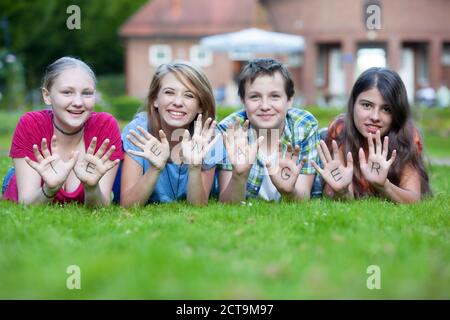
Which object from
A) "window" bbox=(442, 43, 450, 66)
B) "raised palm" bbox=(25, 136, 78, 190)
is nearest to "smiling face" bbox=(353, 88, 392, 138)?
"raised palm" bbox=(25, 136, 78, 190)

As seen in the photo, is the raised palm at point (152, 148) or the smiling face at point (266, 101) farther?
the smiling face at point (266, 101)

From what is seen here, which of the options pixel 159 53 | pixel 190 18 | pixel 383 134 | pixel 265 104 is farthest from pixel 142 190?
pixel 190 18

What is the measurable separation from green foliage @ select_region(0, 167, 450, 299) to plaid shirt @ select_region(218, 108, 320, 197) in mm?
655

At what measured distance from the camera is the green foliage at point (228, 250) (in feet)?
11.9

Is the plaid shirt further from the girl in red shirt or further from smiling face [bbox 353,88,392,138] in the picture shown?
the girl in red shirt

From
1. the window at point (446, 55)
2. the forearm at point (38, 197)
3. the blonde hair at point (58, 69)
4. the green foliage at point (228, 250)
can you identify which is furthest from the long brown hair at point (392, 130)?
the window at point (446, 55)

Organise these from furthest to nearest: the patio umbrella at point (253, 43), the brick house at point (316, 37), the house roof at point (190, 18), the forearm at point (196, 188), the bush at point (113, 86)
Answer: the bush at point (113, 86) → the house roof at point (190, 18) → the brick house at point (316, 37) → the patio umbrella at point (253, 43) → the forearm at point (196, 188)

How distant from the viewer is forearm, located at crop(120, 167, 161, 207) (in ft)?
19.7

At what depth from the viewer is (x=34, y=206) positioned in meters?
5.89

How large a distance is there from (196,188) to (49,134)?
143 cm

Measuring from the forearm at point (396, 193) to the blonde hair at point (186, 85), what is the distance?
68.5 inches

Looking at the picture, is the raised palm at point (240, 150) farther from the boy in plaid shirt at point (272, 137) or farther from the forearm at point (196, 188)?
the forearm at point (196, 188)
